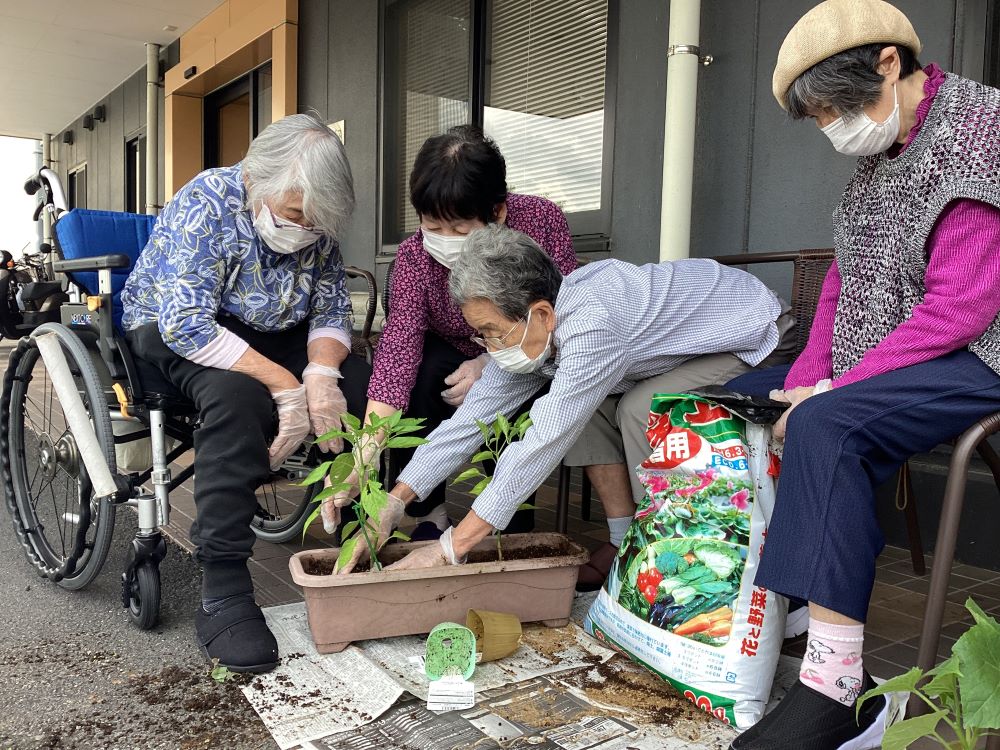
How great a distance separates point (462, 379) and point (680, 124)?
137 centimetres

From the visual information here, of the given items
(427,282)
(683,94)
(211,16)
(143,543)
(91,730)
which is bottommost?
(91,730)

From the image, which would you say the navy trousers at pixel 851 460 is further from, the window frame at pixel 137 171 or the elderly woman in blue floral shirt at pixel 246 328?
the window frame at pixel 137 171

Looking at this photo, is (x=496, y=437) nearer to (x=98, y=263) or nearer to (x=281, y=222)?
(x=281, y=222)

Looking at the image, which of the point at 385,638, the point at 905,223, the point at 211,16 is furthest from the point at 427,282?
the point at 211,16

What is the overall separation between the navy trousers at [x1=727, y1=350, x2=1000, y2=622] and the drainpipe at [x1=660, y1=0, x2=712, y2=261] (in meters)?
1.70

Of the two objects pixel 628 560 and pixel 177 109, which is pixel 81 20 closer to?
pixel 177 109

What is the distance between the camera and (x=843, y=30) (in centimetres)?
159

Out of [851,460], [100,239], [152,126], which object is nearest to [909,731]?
[851,460]

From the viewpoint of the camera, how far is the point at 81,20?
8.16m

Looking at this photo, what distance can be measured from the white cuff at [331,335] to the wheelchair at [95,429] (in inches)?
12.6

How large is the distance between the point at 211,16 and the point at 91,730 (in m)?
A: 7.29

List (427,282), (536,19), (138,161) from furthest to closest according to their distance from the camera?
1. (138,161)
2. (536,19)
3. (427,282)

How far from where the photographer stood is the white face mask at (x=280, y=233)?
2191 mm

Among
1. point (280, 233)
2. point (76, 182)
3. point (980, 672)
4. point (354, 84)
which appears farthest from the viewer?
point (76, 182)
